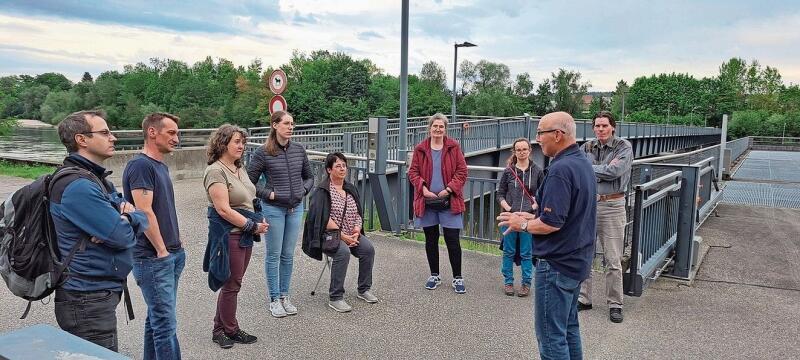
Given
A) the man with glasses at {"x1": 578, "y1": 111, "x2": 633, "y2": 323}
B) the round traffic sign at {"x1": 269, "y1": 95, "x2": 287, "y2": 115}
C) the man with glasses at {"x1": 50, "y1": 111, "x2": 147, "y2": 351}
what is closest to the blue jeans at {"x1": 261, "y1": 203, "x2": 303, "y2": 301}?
the man with glasses at {"x1": 50, "y1": 111, "x2": 147, "y2": 351}

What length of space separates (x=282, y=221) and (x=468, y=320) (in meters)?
1.84

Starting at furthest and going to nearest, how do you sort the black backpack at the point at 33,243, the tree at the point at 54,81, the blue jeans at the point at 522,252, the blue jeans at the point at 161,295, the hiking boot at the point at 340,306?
the tree at the point at 54,81 < the blue jeans at the point at 522,252 < the hiking boot at the point at 340,306 < the blue jeans at the point at 161,295 < the black backpack at the point at 33,243

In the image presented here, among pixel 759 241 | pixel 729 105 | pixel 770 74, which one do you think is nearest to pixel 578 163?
pixel 759 241

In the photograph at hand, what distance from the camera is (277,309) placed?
190 inches

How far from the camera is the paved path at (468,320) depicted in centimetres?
416

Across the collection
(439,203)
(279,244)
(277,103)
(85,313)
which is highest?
(277,103)

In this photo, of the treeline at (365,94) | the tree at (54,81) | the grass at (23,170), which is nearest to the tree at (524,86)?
the treeline at (365,94)

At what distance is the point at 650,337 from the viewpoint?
441 cm

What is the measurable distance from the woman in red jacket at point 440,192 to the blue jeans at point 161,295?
2.74 m

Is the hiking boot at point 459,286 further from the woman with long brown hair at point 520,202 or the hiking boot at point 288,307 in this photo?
the hiking boot at point 288,307

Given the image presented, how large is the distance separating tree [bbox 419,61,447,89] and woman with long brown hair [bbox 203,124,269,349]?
94.2 m

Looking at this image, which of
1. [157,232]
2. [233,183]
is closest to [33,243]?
[157,232]

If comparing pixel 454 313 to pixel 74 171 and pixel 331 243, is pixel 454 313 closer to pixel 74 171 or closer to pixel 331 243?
pixel 331 243

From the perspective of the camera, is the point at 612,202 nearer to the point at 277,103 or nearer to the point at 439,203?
the point at 439,203
